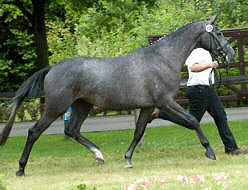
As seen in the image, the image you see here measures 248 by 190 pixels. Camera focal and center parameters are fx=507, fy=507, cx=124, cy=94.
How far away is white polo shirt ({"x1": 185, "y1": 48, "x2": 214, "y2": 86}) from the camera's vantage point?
305 inches

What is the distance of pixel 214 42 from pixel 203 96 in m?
0.88

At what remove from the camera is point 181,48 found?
7.51m

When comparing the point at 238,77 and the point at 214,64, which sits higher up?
the point at 214,64

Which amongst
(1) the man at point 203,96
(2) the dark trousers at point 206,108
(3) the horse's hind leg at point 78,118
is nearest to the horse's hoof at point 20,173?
(3) the horse's hind leg at point 78,118

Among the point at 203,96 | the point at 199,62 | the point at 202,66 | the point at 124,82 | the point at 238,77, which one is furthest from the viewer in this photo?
Result: the point at 238,77

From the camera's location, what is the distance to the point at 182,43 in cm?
752

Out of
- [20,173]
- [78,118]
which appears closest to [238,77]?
[78,118]

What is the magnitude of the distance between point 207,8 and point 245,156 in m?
12.1

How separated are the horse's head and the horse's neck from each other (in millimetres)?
87

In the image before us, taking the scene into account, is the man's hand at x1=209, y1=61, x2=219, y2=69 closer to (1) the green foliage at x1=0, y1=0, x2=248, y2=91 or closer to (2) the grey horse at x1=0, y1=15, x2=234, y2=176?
(2) the grey horse at x1=0, y1=15, x2=234, y2=176

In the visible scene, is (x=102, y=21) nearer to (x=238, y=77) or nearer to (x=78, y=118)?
(x=238, y=77)

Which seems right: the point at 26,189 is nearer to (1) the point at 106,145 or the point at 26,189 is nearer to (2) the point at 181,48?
(2) the point at 181,48

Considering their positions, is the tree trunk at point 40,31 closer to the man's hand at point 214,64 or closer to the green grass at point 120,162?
the green grass at point 120,162

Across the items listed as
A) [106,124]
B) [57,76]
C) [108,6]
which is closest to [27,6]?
[108,6]
